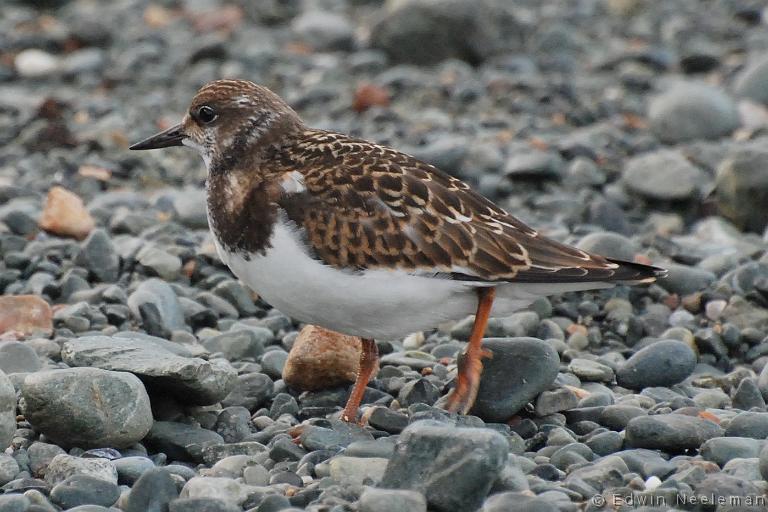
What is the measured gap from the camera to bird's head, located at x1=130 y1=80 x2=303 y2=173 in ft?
18.3

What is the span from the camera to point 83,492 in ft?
14.5

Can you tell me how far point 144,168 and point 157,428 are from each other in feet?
16.9

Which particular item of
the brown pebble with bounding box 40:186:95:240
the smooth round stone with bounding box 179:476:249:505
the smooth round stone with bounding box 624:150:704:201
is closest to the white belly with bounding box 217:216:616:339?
the smooth round stone with bounding box 179:476:249:505

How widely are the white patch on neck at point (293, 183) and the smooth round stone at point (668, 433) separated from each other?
66.2 inches

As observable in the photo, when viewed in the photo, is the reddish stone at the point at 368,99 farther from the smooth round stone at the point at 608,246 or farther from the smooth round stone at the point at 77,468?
the smooth round stone at the point at 77,468

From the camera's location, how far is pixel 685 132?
420 inches

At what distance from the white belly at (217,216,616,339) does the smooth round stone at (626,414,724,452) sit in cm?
91

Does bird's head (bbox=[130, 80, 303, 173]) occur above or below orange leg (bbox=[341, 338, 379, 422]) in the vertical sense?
above

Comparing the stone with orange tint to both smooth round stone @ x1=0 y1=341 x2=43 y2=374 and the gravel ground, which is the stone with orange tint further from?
smooth round stone @ x1=0 y1=341 x2=43 y2=374

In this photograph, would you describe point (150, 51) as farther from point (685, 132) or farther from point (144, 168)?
point (685, 132)

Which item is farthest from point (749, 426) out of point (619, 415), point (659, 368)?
point (659, 368)

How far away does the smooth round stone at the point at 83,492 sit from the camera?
4.40 metres

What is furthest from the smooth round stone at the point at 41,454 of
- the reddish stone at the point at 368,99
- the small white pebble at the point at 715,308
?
the reddish stone at the point at 368,99

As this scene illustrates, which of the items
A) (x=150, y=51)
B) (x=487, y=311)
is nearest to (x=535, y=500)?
(x=487, y=311)
